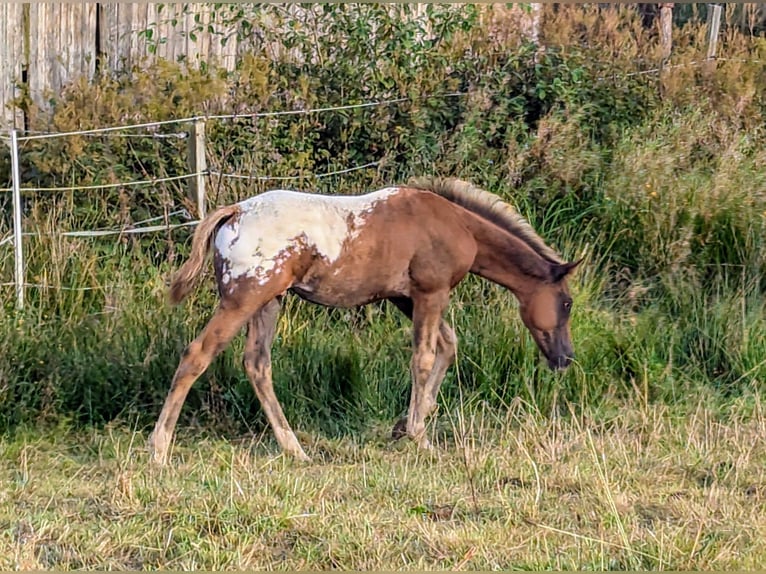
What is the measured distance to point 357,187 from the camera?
920 centimetres

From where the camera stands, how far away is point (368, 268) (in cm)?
629

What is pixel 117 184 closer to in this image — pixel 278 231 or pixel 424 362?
pixel 278 231

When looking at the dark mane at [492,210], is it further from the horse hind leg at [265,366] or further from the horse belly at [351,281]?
the horse hind leg at [265,366]

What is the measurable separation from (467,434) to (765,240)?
11.5ft

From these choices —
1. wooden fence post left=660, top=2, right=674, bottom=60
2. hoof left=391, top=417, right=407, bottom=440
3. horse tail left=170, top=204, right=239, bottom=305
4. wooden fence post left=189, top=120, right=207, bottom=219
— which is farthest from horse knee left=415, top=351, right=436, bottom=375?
wooden fence post left=660, top=2, right=674, bottom=60

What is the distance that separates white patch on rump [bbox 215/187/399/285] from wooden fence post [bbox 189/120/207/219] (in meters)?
2.29

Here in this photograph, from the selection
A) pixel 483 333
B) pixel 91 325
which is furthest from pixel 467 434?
pixel 91 325

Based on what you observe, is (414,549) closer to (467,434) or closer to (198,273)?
(467,434)

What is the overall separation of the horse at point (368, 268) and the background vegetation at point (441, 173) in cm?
51

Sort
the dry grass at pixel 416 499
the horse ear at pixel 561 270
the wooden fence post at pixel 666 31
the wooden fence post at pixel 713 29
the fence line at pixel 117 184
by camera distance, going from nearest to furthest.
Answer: the dry grass at pixel 416 499 → the horse ear at pixel 561 270 → the fence line at pixel 117 184 → the wooden fence post at pixel 666 31 → the wooden fence post at pixel 713 29

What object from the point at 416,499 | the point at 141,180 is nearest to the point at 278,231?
the point at 416,499

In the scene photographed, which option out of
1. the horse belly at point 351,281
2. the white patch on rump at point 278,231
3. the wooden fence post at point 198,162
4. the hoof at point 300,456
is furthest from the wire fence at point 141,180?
the hoof at point 300,456

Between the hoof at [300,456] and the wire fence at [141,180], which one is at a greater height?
the wire fence at [141,180]

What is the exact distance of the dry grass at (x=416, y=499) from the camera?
4461 millimetres
